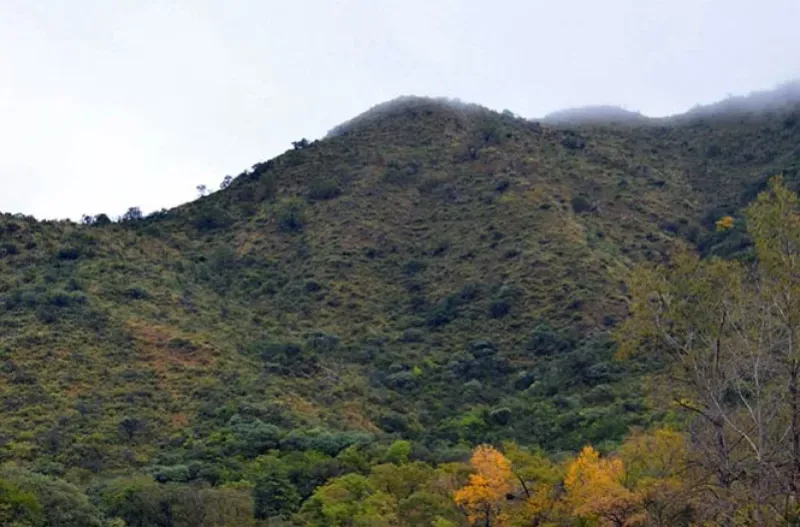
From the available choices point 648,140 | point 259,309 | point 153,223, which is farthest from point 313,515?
point 648,140

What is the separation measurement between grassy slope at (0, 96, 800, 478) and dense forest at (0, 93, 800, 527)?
0.19 meters

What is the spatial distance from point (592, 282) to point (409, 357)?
12138mm

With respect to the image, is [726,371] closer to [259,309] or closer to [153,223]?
[259,309]

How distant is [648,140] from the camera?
90812 millimetres

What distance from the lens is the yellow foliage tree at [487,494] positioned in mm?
35656

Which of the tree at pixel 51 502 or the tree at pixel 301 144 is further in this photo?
the tree at pixel 301 144

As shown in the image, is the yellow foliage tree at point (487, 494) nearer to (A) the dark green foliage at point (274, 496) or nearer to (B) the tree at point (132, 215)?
(A) the dark green foliage at point (274, 496)

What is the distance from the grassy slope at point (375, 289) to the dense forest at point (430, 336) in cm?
19

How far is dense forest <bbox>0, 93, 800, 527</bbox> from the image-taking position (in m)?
19.2

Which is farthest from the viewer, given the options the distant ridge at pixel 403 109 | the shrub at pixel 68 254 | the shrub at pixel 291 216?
the distant ridge at pixel 403 109

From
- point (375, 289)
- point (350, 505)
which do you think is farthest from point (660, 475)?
point (375, 289)

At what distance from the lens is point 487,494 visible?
35719 millimetres

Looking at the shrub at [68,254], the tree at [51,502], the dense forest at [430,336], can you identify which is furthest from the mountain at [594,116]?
the tree at [51,502]

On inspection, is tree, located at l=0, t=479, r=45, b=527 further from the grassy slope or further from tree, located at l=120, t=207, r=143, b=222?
tree, located at l=120, t=207, r=143, b=222
